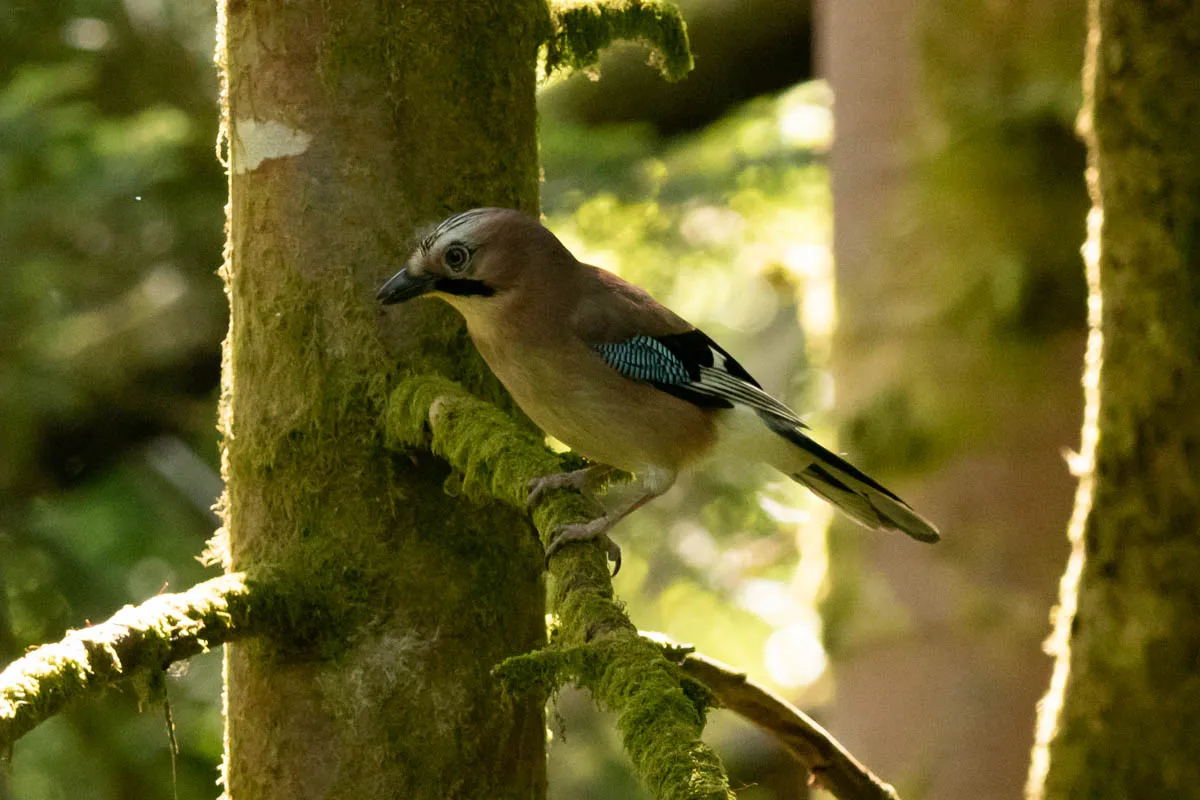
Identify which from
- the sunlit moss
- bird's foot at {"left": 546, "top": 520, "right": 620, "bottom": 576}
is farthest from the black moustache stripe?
the sunlit moss

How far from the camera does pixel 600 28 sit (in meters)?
2.98

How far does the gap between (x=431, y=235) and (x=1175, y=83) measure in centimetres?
167

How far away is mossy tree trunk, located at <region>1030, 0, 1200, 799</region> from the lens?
306cm

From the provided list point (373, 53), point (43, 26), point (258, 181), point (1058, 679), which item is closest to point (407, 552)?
point (258, 181)

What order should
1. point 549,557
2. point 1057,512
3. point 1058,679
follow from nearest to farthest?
1. point 549,557
2. point 1058,679
3. point 1057,512

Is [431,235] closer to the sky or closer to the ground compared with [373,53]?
closer to the ground

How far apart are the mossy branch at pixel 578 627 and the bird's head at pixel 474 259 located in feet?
0.63

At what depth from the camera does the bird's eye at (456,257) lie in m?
2.70

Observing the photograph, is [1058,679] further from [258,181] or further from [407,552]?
[258,181]

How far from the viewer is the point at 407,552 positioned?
261 cm

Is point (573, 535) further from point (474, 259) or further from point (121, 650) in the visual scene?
point (474, 259)

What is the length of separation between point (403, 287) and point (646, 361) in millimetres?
953

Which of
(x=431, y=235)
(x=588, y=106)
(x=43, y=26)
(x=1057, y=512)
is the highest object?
(x=588, y=106)

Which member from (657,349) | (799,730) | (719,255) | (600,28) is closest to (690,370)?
(657,349)
